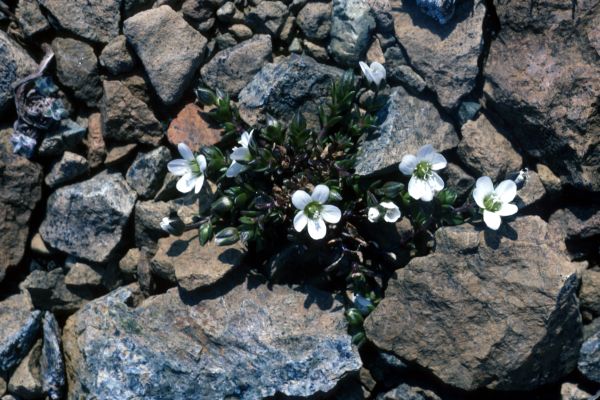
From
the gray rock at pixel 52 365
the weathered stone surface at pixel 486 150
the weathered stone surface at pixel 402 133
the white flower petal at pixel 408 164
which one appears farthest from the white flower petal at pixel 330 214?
the gray rock at pixel 52 365

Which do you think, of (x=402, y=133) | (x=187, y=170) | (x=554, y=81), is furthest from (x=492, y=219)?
(x=187, y=170)

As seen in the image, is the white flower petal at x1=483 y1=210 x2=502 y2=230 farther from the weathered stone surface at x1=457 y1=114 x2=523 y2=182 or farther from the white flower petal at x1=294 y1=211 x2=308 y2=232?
the white flower petal at x1=294 y1=211 x2=308 y2=232

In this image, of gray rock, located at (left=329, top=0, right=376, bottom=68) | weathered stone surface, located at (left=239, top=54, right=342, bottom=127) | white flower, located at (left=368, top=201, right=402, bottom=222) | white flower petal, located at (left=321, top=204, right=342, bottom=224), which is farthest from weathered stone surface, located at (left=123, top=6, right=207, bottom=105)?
white flower, located at (left=368, top=201, right=402, bottom=222)

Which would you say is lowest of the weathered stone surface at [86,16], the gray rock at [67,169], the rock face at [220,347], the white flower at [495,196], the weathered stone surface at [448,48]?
the rock face at [220,347]

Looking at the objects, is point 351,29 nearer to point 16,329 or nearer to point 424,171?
point 424,171

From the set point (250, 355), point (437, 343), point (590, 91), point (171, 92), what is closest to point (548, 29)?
point (590, 91)

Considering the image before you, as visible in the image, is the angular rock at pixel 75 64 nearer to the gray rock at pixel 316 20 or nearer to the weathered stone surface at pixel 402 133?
the gray rock at pixel 316 20
